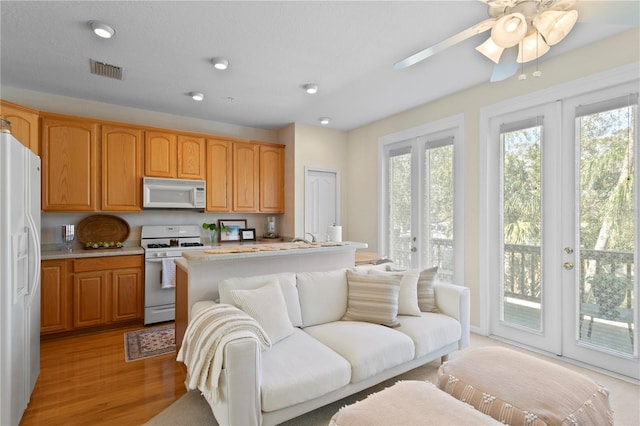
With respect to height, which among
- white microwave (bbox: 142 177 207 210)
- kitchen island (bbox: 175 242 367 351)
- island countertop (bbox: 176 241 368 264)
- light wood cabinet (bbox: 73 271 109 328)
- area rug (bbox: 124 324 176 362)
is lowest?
area rug (bbox: 124 324 176 362)

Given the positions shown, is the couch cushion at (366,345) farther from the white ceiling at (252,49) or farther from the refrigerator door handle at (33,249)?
the white ceiling at (252,49)

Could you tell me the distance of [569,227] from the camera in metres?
2.87

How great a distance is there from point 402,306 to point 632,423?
1.57m

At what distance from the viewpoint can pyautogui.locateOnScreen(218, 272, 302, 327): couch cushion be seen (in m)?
2.33

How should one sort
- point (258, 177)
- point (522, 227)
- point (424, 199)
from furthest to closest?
1. point (258, 177)
2. point (424, 199)
3. point (522, 227)

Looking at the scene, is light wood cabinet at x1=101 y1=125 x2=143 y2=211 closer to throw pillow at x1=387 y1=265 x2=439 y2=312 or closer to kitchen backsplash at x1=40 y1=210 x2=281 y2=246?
kitchen backsplash at x1=40 y1=210 x2=281 y2=246

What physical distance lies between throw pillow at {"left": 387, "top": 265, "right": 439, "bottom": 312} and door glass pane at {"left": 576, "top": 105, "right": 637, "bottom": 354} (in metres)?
1.26

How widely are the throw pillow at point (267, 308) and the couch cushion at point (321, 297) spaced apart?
0.27 meters

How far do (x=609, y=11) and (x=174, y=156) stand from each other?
439 cm

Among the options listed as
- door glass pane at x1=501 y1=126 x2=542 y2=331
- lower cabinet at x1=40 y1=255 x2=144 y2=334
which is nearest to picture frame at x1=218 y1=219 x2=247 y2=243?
lower cabinet at x1=40 y1=255 x2=144 y2=334

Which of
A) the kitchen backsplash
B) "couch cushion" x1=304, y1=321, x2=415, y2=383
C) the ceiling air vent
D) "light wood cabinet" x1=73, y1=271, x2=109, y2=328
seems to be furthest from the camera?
the kitchen backsplash

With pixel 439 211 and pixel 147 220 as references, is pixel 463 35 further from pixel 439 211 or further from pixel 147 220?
pixel 147 220

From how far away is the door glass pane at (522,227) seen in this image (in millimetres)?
3105

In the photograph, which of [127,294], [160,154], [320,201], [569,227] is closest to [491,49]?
[569,227]
